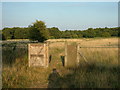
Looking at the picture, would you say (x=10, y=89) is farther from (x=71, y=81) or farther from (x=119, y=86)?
(x=119, y=86)

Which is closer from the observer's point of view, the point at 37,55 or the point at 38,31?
the point at 37,55

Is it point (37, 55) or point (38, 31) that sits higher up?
point (38, 31)

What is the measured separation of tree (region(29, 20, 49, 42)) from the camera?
4028 cm

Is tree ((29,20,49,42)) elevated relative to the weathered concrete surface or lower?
elevated

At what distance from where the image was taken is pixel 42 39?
140 feet

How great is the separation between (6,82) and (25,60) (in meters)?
3.10

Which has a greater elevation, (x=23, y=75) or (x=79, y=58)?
(x=79, y=58)

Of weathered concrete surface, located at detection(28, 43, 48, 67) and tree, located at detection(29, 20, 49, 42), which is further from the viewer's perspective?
tree, located at detection(29, 20, 49, 42)

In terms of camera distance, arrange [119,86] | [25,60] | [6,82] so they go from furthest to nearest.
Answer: [25,60] → [6,82] → [119,86]

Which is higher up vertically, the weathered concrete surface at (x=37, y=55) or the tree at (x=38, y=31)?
the tree at (x=38, y=31)

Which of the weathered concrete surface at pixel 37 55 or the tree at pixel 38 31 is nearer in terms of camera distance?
the weathered concrete surface at pixel 37 55

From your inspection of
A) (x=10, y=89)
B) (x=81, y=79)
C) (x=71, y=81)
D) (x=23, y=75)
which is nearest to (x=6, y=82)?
(x=10, y=89)

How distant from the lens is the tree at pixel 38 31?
132 feet

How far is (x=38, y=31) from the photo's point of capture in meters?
42.1
